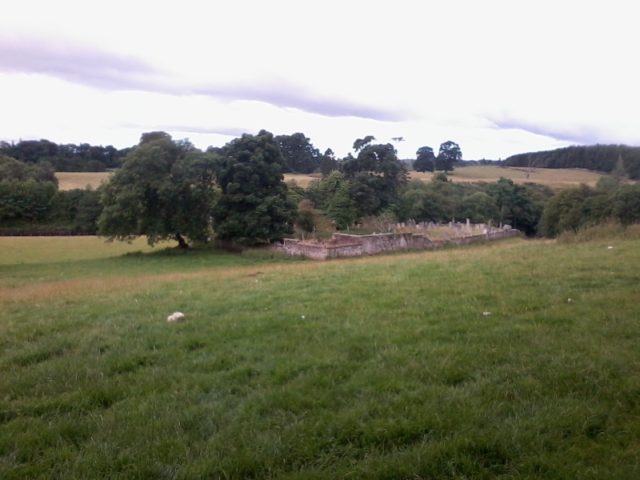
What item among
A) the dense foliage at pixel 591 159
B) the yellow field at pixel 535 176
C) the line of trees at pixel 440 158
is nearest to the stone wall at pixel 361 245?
the dense foliage at pixel 591 159

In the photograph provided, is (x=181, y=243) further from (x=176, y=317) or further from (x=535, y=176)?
(x=535, y=176)

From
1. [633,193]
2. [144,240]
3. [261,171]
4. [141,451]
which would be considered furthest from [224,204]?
[141,451]

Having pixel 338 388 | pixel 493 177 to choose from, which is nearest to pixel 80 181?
pixel 493 177

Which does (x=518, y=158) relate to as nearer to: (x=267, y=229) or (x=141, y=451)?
(x=267, y=229)

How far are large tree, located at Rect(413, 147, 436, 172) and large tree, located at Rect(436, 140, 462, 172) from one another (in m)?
1.59

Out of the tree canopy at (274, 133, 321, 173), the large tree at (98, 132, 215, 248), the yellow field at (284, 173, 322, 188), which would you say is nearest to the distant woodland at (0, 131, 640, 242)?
the large tree at (98, 132, 215, 248)

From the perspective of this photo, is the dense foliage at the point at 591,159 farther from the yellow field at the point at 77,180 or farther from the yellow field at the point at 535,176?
the yellow field at the point at 77,180

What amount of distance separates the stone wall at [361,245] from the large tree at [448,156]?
244ft

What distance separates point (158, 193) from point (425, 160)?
91.5 metres

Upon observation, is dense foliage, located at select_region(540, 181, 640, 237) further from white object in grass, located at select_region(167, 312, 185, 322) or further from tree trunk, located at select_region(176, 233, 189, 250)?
white object in grass, located at select_region(167, 312, 185, 322)

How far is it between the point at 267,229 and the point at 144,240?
18306mm

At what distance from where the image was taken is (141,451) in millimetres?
4184

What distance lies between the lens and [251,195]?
140ft

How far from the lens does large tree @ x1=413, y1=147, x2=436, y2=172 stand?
11981 cm
